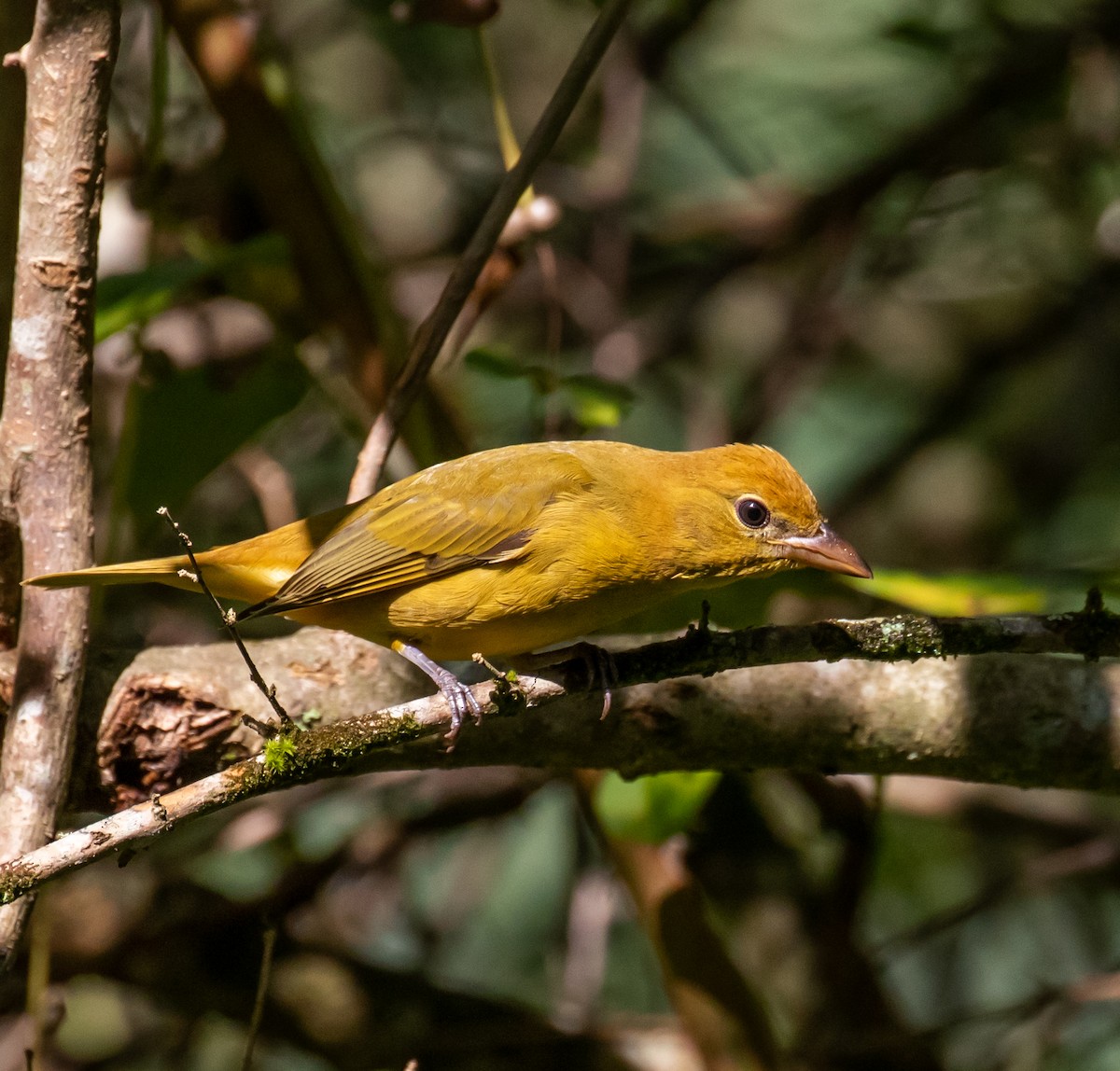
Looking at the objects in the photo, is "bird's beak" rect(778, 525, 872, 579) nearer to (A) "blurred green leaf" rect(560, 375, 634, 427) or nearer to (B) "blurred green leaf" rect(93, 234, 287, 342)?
(A) "blurred green leaf" rect(560, 375, 634, 427)

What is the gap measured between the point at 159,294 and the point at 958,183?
4.00 meters

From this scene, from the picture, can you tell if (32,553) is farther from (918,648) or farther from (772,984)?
(772,984)

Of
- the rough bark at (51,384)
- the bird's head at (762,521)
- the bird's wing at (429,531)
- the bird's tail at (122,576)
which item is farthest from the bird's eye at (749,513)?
the rough bark at (51,384)

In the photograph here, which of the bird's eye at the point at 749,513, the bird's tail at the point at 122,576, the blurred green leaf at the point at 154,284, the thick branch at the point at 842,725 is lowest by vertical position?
the thick branch at the point at 842,725

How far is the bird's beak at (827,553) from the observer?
10.0 ft

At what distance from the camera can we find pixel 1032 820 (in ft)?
15.4

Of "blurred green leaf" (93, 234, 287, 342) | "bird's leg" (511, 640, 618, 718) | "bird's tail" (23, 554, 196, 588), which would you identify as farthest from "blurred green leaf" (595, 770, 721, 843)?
"blurred green leaf" (93, 234, 287, 342)

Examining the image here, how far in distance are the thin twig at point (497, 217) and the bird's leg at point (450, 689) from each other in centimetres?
53

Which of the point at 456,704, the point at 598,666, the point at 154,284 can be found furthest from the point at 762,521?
the point at 154,284

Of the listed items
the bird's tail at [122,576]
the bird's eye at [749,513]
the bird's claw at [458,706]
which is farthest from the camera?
the bird's eye at [749,513]

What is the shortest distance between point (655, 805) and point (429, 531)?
0.87 meters

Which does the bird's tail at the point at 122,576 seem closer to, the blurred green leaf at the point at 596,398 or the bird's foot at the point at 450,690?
the bird's foot at the point at 450,690

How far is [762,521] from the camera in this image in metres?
3.19

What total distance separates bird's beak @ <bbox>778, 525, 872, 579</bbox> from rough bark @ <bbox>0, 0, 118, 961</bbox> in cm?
166
